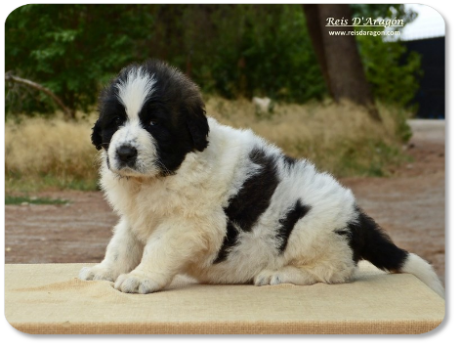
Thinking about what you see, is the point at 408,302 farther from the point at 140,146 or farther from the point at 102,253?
the point at 102,253

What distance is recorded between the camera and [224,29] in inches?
400

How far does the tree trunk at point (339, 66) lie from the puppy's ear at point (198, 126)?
3.55 metres

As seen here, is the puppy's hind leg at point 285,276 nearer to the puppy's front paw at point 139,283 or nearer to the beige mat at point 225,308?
the beige mat at point 225,308

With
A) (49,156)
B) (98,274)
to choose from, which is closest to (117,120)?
(98,274)

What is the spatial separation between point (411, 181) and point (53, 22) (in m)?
6.07

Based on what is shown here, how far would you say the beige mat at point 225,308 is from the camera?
4.02m

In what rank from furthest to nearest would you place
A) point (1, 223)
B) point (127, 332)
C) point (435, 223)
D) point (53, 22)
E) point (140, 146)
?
1. point (435, 223)
2. point (53, 22)
3. point (1, 223)
4. point (140, 146)
5. point (127, 332)

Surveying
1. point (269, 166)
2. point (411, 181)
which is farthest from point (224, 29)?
point (269, 166)

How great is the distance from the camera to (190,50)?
9766 mm

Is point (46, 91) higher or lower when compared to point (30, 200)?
higher

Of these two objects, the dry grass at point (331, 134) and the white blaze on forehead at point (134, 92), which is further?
the dry grass at point (331, 134)

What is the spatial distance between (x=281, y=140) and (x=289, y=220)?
5.29m

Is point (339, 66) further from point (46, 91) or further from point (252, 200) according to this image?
point (252, 200)

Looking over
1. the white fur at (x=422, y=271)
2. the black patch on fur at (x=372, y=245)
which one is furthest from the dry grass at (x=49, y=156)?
the white fur at (x=422, y=271)
